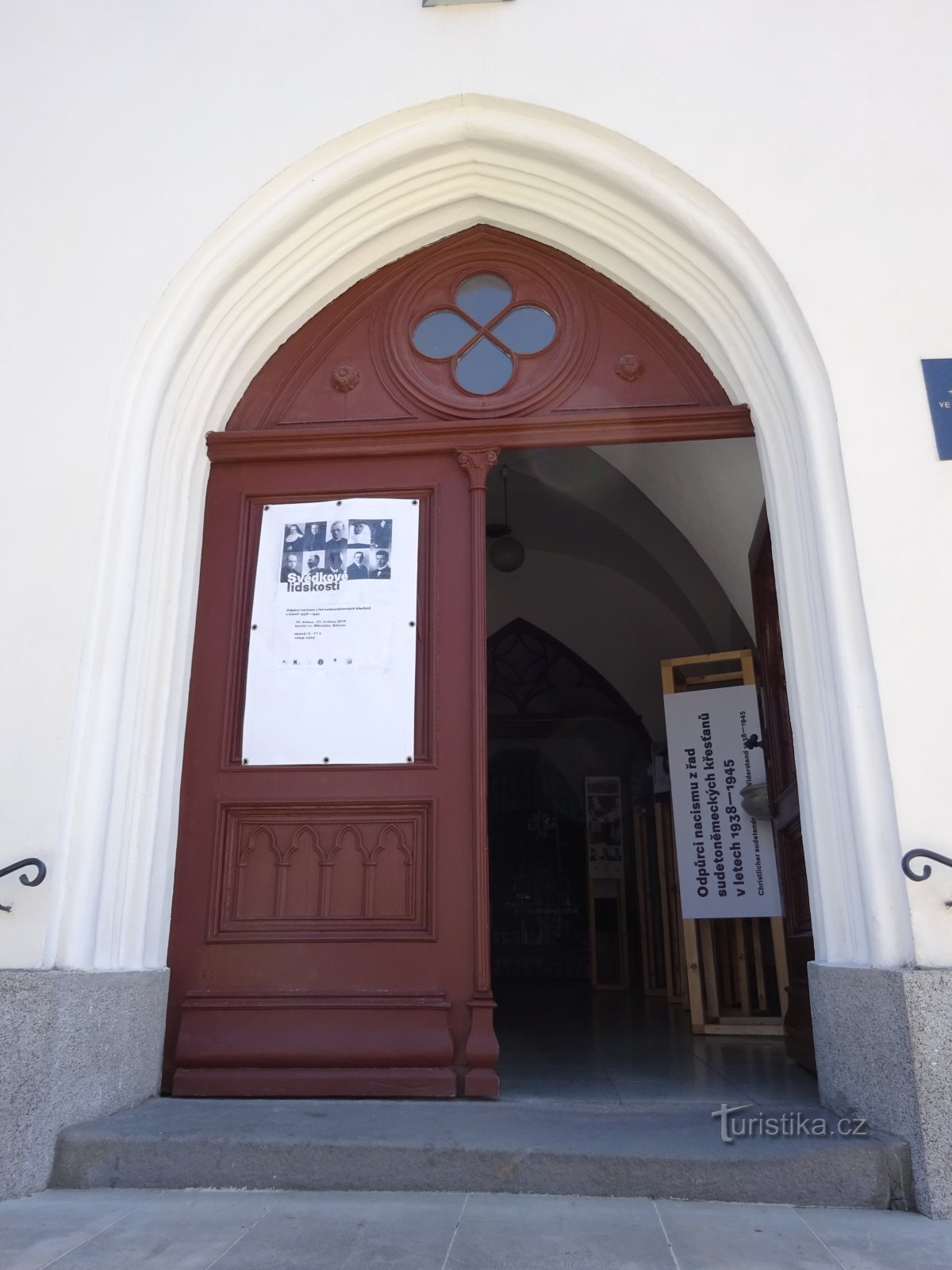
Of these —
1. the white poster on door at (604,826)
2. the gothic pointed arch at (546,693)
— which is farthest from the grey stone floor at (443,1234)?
the white poster on door at (604,826)

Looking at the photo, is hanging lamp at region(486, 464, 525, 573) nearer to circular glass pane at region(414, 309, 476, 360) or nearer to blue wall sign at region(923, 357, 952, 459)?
circular glass pane at region(414, 309, 476, 360)

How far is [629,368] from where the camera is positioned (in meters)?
3.91

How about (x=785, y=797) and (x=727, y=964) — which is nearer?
(x=785, y=797)

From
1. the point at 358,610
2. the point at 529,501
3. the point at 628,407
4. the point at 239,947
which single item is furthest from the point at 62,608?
the point at 529,501

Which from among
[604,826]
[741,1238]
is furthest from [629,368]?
[604,826]

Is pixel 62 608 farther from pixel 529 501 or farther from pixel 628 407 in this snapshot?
pixel 529 501

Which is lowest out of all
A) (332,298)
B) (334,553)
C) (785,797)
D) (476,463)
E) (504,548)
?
(785,797)

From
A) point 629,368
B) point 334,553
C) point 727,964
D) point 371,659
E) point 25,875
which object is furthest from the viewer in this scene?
point 727,964

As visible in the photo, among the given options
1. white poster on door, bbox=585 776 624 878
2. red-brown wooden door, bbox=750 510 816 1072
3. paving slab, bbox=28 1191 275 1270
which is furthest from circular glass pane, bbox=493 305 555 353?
white poster on door, bbox=585 776 624 878

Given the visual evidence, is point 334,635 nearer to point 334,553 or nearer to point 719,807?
point 334,553

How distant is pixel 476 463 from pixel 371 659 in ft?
3.02

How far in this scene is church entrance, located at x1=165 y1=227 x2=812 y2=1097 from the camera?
10.5 feet

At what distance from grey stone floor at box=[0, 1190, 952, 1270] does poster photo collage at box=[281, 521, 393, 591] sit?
2.13m

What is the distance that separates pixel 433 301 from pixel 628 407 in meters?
1.04
